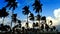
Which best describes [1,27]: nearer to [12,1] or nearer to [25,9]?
[12,1]

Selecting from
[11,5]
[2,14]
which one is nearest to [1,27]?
[2,14]

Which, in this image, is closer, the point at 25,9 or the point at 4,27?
the point at 4,27

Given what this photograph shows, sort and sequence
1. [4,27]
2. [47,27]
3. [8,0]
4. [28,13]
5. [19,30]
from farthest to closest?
1. [47,27]
2. [19,30]
3. [28,13]
4. [4,27]
5. [8,0]

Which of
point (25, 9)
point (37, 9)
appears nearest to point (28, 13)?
point (25, 9)

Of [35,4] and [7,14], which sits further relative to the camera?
[35,4]

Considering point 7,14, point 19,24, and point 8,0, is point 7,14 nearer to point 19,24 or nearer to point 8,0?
point 8,0

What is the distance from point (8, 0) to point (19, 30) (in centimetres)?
3174

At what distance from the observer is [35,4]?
91.6m

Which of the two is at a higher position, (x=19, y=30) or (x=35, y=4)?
(x=35, y=4)

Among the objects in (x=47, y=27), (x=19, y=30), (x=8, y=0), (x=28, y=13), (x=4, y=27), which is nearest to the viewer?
(x=8, y=0)

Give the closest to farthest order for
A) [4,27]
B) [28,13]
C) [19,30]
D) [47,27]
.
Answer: [4,27] < [28,13] < [19,30] < [47,27]

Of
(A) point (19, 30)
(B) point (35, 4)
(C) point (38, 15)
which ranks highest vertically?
(B) point (35, 4)

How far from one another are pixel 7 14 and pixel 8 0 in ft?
23.1

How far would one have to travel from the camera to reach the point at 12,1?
81750mm
